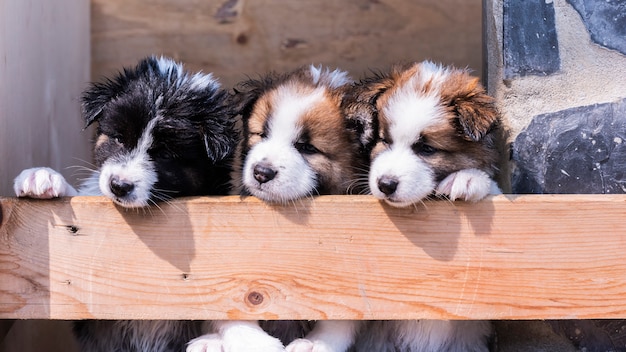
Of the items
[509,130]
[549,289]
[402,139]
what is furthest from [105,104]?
[549,289]

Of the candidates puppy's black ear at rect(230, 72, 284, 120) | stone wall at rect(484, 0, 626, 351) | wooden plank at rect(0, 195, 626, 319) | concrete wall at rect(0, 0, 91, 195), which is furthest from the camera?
puppy's black ear at rect(230, 72, 284, 120)

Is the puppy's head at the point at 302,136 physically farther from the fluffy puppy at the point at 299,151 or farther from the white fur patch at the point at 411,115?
the white fur patch at the point at 411,115

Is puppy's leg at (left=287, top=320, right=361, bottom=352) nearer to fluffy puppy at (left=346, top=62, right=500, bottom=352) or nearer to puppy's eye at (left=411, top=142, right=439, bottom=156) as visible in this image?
fluffy puppy at (left=346, top=62, right=500, bottom=352)

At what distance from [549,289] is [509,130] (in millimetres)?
704

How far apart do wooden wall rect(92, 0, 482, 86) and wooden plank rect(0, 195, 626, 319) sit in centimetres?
200

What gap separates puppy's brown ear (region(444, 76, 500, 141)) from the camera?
2.79 m

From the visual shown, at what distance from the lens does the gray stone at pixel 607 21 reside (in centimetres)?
286

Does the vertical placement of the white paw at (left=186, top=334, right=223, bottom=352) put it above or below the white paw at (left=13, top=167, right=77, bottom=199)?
below

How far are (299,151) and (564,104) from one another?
1015 mm

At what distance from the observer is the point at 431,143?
2.87m

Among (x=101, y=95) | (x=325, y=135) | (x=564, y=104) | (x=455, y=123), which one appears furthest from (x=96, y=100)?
(x=564, y=104)

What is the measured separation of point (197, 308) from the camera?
2.60 m

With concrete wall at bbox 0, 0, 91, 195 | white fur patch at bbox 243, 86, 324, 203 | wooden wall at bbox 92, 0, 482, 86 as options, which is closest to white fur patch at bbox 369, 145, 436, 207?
white fur patch at bbox 243, 86, 324, 203

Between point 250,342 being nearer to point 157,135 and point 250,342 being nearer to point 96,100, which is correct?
point 157,135
